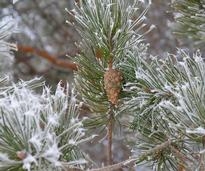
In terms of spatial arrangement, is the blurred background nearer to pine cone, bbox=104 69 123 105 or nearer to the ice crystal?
pine cone, bbox=104 69 123 105

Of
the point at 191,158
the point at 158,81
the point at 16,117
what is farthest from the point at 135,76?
the point at 16,117

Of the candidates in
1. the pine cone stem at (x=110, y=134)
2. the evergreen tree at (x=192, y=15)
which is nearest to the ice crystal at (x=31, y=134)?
the pine cone stem at (x=110, y=134)

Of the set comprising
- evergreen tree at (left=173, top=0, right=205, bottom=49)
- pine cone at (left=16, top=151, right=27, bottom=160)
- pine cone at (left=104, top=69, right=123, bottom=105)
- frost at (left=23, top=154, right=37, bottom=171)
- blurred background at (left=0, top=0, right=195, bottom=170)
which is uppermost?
blurred background at (left=0, top=0, right=195, bottom=170)

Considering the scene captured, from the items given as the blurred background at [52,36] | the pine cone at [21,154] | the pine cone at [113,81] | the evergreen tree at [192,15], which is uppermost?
the blurred background at [52,36]

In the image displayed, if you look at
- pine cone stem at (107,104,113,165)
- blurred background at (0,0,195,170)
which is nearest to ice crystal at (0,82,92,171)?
pine cone stem at (107,104,113,165)

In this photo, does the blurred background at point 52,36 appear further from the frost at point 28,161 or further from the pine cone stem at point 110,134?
the frost at point 28,161

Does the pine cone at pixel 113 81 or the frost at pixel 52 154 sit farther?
the pine cone at pixel 113 81

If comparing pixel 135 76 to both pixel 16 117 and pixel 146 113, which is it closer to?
pixel 146 113

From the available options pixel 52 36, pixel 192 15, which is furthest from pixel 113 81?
pixel 52 36

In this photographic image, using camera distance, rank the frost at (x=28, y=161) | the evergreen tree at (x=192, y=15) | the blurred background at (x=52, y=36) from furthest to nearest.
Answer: the blurred background at (x=52, y=36), the evergreen tree at (x=192, y=15), the frost at (x=28, y=161)

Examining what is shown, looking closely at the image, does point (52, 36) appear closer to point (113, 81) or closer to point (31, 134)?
point (113, 81)

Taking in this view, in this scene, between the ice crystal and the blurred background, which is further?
the blurred background
